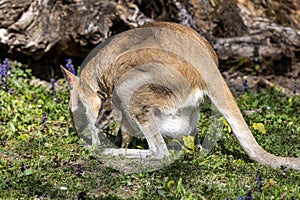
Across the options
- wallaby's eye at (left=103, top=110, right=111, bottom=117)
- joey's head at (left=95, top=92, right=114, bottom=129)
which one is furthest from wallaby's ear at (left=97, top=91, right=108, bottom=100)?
wallaby's eye at (left=103, top=110, right=111, bottom=117)

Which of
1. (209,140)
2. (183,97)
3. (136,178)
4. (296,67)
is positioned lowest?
(296,67)

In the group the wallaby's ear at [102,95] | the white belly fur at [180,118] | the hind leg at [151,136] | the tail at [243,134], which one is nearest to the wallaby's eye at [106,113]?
the wallaby's ear at [102,95]

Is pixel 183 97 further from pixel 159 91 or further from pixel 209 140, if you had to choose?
pixel 209 140

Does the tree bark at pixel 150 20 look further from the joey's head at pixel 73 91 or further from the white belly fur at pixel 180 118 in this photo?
the white belly fur at pixel 180 118

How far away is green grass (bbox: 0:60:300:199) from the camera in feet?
12.8

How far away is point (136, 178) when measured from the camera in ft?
13.7

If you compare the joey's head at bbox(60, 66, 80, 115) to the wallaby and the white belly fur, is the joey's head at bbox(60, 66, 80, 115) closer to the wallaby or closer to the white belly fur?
the wallaby

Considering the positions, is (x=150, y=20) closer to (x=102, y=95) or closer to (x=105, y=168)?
(x=102, y=95)

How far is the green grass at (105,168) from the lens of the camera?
389cm

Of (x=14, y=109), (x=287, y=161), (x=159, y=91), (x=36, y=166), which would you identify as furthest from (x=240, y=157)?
(x=14, y=109)

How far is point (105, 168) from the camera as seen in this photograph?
4.42 metres

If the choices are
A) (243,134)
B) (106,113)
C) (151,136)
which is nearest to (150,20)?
(106,113)

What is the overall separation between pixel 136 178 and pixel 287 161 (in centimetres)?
116

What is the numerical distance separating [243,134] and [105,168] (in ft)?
3.66
